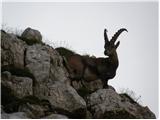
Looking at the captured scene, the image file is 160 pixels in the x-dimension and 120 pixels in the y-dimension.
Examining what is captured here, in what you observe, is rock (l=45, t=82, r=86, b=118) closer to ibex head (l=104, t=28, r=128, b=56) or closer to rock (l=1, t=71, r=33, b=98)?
rock (l=1, t=71, r=33, b=98)

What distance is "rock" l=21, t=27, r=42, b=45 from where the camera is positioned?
18.9 meters

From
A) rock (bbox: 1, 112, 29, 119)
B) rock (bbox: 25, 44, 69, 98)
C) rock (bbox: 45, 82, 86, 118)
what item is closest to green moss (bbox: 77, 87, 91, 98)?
rock (bbox: 25, 44, 69, 98)

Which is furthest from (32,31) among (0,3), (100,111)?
(100,111)

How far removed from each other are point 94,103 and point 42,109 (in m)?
2.81

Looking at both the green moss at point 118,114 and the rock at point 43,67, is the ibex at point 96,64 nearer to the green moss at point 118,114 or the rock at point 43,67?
the rock at point 43,67

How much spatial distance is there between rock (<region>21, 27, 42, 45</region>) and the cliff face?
6cm

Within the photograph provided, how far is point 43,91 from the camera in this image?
16.1 m

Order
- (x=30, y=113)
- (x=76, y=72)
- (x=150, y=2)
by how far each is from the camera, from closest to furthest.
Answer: (x=30, y=113), (x=150, y=2), (x=76, y=72)

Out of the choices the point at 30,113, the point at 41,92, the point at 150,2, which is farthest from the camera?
the point at 150,2

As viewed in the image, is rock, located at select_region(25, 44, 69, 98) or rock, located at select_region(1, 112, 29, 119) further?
rock, located at select_region(25, 44, 69, 98)

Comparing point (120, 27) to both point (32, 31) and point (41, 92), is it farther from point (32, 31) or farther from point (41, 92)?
point (41, 92)

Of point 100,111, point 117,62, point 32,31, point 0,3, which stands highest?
point 0,3

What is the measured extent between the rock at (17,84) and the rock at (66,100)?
2.54 feet

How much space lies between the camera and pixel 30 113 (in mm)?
13930
